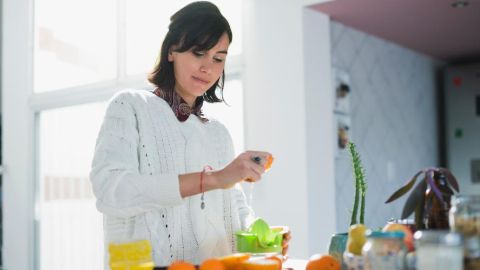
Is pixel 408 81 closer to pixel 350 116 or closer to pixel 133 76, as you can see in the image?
pixel 350 116

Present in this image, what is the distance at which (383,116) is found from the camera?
377cm

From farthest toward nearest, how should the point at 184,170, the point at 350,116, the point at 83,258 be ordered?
the point at 83,258, the point at 350,116, the point at 184,170

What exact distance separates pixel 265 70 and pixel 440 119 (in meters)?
2.02

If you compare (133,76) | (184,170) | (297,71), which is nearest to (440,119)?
(297,71)

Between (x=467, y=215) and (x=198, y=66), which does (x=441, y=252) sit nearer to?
(x=467, y=215)

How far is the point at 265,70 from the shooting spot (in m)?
3.05

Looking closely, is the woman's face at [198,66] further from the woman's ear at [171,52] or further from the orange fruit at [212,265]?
the orange fruit at [212,265]

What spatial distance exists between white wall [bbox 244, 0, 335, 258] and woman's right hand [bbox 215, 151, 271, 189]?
1.51m

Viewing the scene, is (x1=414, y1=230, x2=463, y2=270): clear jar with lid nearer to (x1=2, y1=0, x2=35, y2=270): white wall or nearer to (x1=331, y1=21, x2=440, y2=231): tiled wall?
(x1=331, y1=21, x2=440, y2=231): tiled wall

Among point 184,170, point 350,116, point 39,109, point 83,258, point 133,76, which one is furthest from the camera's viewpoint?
point 39,109

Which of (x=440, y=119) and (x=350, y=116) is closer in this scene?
(x=350, y=116)

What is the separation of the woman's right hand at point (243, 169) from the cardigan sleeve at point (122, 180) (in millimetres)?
116

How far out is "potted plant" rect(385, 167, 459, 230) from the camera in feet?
4.31

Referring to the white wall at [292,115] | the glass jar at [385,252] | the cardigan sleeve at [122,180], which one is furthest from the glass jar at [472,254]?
the white wall at [292,115]
